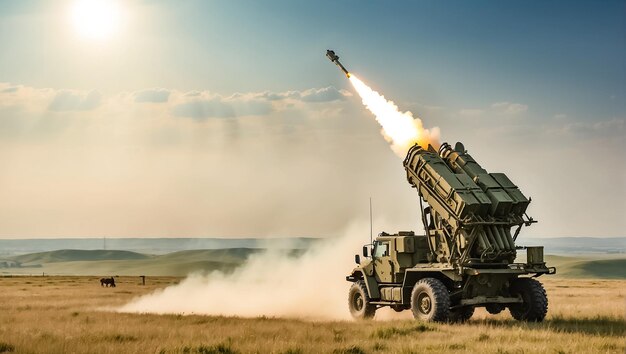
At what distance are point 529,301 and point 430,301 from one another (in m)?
3.69

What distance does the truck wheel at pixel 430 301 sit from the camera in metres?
27.7

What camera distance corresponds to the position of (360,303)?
33219mm

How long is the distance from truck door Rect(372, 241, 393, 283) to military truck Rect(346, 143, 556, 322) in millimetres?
231

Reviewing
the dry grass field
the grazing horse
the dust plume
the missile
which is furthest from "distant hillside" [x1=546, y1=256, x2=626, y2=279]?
the dry grass field

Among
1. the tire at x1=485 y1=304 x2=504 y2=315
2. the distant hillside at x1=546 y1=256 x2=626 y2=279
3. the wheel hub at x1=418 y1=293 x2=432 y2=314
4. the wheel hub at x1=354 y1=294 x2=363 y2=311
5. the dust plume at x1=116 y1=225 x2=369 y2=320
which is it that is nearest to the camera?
the wheel hub at x1=418 y1=293 x2=432 y2=314

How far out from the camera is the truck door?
31.5 metres

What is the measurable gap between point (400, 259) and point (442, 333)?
23.4 feet

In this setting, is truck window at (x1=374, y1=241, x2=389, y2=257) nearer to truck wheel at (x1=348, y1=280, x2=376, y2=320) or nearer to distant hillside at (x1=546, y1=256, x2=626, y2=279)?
truck wheel at (x1=348, y1=280, x2=376, y2=320)

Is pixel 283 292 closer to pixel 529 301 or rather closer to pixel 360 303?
pixel 360 303

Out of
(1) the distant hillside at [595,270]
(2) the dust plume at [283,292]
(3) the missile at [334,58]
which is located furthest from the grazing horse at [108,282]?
(1) the distant hillside at [595,270]

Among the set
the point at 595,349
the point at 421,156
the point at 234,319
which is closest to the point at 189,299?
the point at 234,319

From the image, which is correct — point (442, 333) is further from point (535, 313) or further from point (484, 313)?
point (484, 313)

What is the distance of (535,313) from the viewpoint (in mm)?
28844

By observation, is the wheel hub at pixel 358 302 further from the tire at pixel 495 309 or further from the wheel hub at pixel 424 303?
the tire at pixel 495 309
